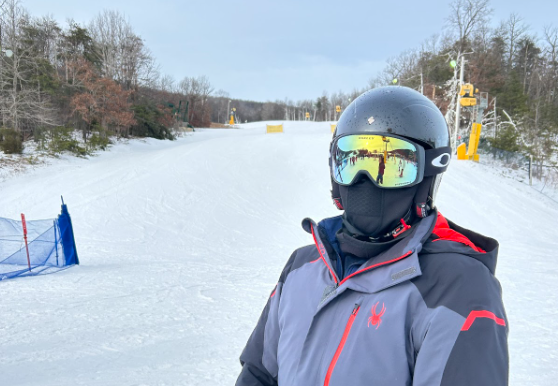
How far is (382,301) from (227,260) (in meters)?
7.98

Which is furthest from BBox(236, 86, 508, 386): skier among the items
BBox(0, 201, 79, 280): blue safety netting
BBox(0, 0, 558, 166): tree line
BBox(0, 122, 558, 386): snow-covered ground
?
BBox(0, 0, 558, 166): tree line

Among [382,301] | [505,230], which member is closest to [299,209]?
[505,230]

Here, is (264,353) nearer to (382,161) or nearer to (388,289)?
(388,289)

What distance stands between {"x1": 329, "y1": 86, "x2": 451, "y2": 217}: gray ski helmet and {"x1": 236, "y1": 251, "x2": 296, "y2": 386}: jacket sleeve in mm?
569

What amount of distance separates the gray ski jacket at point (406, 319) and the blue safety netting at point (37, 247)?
7616mm

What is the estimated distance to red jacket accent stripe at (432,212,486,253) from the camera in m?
1.29

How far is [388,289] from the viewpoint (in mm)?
1273

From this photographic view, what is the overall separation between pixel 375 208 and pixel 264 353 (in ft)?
2.58

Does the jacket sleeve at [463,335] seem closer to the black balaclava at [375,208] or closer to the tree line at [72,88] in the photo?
the black balaclava at [375,208]

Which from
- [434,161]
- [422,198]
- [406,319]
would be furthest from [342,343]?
[434,161]

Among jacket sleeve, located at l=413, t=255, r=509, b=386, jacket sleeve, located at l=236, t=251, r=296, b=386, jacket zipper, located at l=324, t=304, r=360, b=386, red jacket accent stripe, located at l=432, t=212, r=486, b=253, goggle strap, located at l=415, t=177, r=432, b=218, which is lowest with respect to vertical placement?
jacket sleeve, located at l=236, t=251, r=296, b=386

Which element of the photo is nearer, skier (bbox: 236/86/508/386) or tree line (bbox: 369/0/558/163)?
skier (bbox: 236/86/508/386)

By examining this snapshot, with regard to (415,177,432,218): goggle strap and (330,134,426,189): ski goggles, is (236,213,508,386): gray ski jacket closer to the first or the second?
(415,177,432,218): goggle strap

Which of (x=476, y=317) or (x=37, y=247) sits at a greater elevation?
(x=476, y=317)
